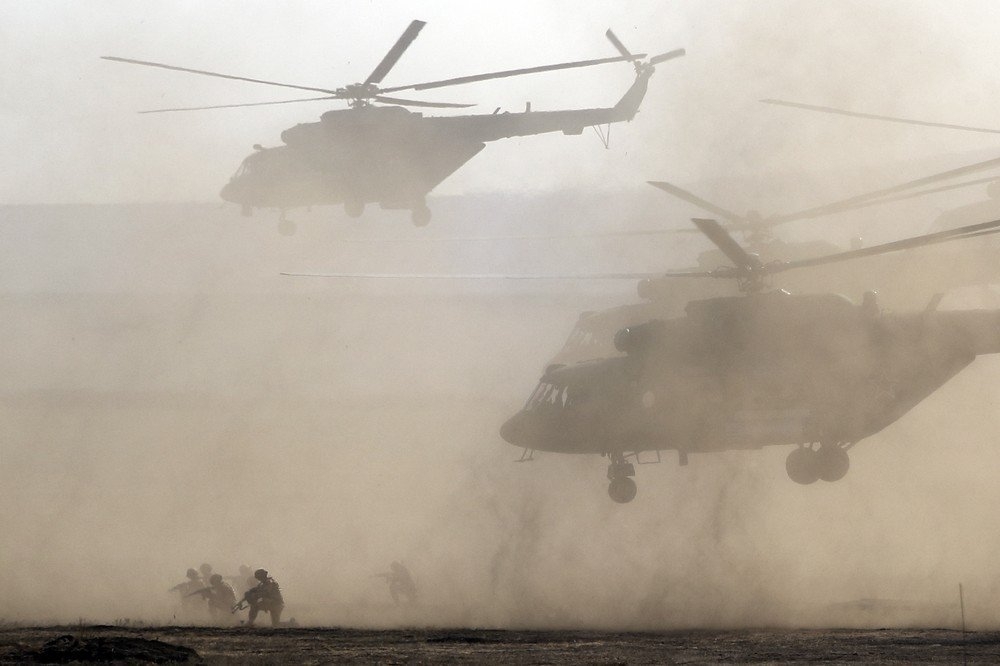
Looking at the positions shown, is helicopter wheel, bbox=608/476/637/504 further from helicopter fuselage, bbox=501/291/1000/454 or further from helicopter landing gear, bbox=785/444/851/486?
helicopter landing gear, bbox=785/444/851/486

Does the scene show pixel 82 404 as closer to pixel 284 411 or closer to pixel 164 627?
pixel 284 411

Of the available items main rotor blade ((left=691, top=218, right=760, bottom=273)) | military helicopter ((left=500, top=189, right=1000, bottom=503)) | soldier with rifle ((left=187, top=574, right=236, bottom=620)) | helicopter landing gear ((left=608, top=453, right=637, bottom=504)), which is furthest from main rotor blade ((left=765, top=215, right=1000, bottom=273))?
soldier with rifle ((left=187, top=574, right=236, bottom=620))

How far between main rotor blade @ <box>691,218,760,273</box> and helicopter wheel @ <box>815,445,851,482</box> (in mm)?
2816

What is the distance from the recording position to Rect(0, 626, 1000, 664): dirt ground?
38.3ft

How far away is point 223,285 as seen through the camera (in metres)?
56.2

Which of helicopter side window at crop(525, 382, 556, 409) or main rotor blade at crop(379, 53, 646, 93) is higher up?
main rotor blade at crop(379, 53, 646, 93)

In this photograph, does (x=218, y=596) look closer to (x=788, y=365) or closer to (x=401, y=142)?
(x=401, y=142)

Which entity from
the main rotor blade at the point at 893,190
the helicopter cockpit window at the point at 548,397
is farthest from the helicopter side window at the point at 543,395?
the main rotor blade at the point at 893,190

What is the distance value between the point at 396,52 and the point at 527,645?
9945 millimetres

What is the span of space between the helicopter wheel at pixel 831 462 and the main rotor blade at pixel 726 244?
282 cm

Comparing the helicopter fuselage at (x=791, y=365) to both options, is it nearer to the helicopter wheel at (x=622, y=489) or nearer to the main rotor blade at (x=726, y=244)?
the main rotor blade at (x=726, y=244)

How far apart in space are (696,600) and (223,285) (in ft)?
129

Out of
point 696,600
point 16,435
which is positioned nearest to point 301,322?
point 16,435

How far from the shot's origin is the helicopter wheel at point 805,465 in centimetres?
1736
